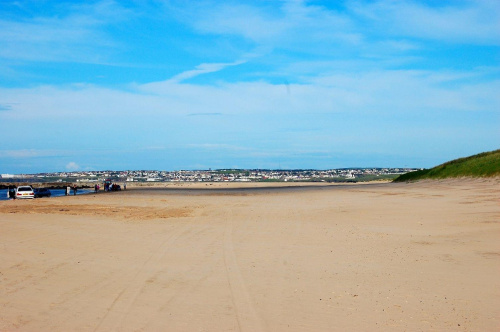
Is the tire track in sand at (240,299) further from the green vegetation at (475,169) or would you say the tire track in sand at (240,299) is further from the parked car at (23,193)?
the parked car at (23,193)

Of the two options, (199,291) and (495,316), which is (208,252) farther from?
(495,316)

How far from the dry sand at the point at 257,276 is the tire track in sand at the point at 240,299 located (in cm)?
3

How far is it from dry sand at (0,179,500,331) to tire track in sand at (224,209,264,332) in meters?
0.03

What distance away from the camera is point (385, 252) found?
1216 cm

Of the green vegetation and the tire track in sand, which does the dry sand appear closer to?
the tire track in sand

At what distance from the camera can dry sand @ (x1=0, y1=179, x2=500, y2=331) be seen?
7.06 meters

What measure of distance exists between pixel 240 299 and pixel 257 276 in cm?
166

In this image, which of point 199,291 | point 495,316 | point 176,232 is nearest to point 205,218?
point 176,232

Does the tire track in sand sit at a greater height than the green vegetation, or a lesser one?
lesser

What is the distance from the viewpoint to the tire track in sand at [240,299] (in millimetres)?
6854

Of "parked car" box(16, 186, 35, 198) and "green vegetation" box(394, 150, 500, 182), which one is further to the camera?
"parked car" box(16, 186, 35, 198)

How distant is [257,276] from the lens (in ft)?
32.1

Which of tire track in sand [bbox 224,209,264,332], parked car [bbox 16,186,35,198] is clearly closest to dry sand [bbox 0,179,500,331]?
tire track in sand [bbox 224,209,264,332]

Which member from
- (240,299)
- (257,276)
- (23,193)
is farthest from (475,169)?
(23,193)
